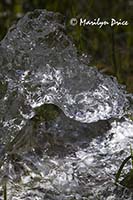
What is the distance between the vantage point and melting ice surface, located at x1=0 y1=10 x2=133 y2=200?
159 centimetres

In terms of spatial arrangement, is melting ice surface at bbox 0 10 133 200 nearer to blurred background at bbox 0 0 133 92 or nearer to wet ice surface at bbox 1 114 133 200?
wet ice surface at bbox 1 114 133 200

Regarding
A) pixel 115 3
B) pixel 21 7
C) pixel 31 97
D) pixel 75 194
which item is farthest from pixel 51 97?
pixel 115 3

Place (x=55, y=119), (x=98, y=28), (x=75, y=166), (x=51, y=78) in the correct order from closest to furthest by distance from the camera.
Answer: (x=75, y=166), (x=55, y=119), (x=51, y=78), (x=98, y=28)

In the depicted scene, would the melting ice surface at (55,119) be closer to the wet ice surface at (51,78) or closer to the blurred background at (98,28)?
the wet ice surface at (51,78)

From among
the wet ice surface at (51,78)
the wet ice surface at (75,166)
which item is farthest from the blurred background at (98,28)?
the wet ice surface at (75,166)

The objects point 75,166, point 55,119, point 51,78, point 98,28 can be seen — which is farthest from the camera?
point 98,28

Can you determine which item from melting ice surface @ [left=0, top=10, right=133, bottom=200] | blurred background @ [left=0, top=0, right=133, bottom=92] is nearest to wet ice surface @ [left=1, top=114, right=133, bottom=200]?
melting ice surface @ [left=0, top=10, right=133, bottom=200]

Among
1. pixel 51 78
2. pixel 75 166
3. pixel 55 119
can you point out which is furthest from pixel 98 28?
pixel 75 166

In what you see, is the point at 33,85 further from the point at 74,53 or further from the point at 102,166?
the point at 102,166

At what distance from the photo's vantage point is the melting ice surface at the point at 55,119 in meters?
1.59

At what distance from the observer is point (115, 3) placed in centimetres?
476

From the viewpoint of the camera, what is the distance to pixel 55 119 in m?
1.78

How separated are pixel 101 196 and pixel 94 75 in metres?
0.56

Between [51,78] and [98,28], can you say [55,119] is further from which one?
[98,28]
